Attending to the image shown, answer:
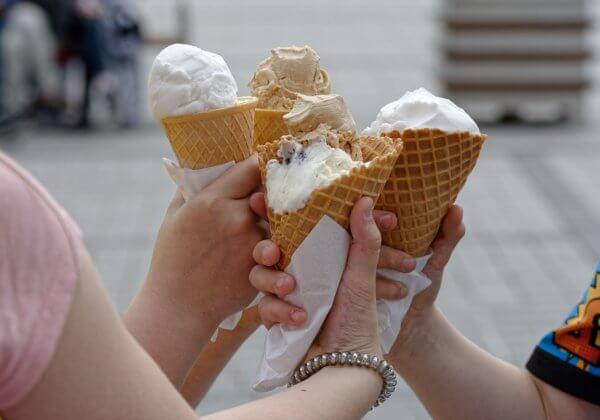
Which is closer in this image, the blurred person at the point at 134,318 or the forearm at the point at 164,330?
the blurred person at the point at 134,318

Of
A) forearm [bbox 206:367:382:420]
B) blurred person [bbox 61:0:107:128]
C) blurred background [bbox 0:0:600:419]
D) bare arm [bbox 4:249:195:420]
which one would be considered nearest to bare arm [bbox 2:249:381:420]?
bare arm [bbox 4:249:195:420]

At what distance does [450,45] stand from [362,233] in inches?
263

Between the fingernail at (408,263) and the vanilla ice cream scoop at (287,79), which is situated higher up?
the vanilla ice cream scoop at (287,79)

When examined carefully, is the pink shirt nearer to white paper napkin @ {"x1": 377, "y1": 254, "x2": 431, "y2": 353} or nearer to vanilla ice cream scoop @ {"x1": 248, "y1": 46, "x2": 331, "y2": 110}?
white paper napkin @ {"x1": 377, "y1": 254, "x2": 431, "y2": 353}

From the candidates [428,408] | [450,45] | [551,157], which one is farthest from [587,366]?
[450,45]

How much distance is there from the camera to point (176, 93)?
162 centimetres

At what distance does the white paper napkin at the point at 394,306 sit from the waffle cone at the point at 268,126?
0.35m

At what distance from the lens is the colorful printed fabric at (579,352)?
176 cm

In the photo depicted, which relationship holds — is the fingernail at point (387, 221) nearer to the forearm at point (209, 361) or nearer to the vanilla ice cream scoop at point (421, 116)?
the vanilla ice cream scoop at point (421, 116)

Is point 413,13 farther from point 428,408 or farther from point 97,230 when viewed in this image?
point 428,408

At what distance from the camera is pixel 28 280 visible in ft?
3.21

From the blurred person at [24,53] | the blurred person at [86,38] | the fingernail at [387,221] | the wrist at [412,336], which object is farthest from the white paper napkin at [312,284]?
the blurred person at [86,38]

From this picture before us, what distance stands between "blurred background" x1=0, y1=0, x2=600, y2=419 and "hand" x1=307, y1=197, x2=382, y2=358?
232cm

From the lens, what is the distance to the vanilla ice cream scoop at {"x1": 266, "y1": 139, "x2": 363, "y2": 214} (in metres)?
1.51
